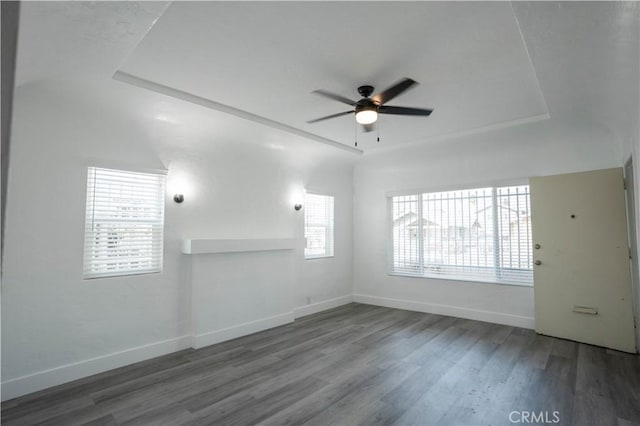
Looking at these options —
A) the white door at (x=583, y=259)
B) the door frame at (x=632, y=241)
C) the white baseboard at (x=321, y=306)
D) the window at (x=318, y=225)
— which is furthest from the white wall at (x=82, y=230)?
the door frame at (x=632, y=241)

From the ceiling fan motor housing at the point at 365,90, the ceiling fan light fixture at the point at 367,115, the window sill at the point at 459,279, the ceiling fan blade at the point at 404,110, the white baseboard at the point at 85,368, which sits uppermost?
the ceiling fan motor housing at the point at 365,90

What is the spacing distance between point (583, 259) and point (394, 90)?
3.37m

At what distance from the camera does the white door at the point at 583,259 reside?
4.00 metres

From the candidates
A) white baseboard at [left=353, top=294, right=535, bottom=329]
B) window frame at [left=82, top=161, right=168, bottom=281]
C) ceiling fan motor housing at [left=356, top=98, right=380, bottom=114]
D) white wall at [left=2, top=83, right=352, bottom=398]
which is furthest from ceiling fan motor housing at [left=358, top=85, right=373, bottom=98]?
white baseboard at [left=353, top=294, right=535, bottom=329]

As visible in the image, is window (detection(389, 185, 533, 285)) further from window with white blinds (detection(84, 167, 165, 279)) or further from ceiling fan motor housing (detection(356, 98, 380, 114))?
window with white blinds (detection(84, 167, 165, 279))

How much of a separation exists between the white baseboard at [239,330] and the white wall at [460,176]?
6.75 ft

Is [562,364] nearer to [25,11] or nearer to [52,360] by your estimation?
[52,360]

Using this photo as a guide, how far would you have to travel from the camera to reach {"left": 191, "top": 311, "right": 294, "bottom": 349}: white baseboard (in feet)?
13.7

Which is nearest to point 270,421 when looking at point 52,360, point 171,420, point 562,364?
point 171,420

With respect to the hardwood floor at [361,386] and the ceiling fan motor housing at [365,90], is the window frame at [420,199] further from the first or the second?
the ceiling fan motor housing at [365,90]

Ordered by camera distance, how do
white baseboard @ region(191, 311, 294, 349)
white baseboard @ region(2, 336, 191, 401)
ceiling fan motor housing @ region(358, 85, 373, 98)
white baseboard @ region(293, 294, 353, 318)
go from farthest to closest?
white baseboard @ region(293, 294, 353, 318) → white baseboard @ region(191, 311, 294, 349) → ceiling fan motor housing @ region(358, 85, 373, 98) → white baseboard @ region(2, 336, 191, 401)

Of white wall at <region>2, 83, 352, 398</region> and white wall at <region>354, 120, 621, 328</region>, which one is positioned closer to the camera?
white wall at <region>2, 83, 352, 398</region>

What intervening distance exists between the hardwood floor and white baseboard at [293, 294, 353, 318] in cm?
110

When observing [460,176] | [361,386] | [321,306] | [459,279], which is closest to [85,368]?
[361,386]
